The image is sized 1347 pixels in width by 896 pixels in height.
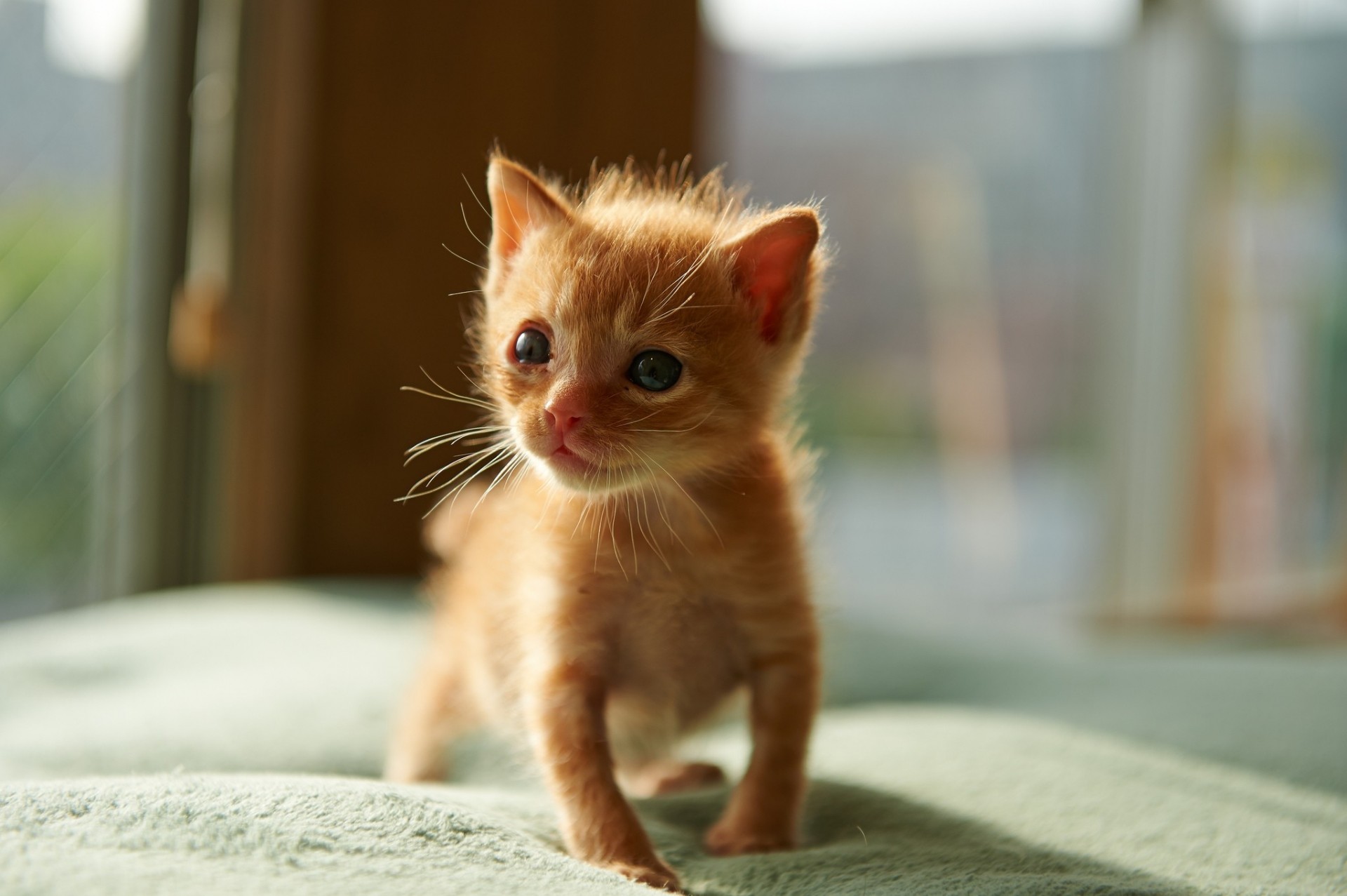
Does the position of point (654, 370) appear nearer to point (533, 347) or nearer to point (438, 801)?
point (533, 347)

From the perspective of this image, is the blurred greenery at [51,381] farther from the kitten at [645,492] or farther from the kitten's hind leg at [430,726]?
the kitten at [645,492]

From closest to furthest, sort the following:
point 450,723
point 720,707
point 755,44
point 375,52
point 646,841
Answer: point 646,841, point 720,707, point 450,723, point 375,52, point 755,44

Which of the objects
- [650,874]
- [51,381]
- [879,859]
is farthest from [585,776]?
[51,381]

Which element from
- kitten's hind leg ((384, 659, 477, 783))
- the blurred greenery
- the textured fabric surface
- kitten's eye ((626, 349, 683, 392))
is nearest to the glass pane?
the blurred greenery

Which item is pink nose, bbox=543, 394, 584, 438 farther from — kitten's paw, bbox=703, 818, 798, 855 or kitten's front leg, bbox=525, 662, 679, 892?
kitten's paw, bbox=703, 818, 798, 855

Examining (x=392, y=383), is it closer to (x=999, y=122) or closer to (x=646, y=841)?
(x=646, y=841)

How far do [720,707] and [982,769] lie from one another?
30 centimetres

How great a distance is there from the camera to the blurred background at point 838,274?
223cm

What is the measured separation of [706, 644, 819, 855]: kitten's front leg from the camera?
3.37ft

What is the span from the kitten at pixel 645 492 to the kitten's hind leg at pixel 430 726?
0.14 m

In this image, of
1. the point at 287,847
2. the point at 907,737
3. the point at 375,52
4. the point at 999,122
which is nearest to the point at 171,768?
the point at 287,847

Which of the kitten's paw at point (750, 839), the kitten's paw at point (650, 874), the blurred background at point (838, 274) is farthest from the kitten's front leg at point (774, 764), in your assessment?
the blurred background at point (838, 274)

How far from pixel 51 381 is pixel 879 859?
181 cm

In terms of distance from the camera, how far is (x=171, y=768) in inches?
47.6
